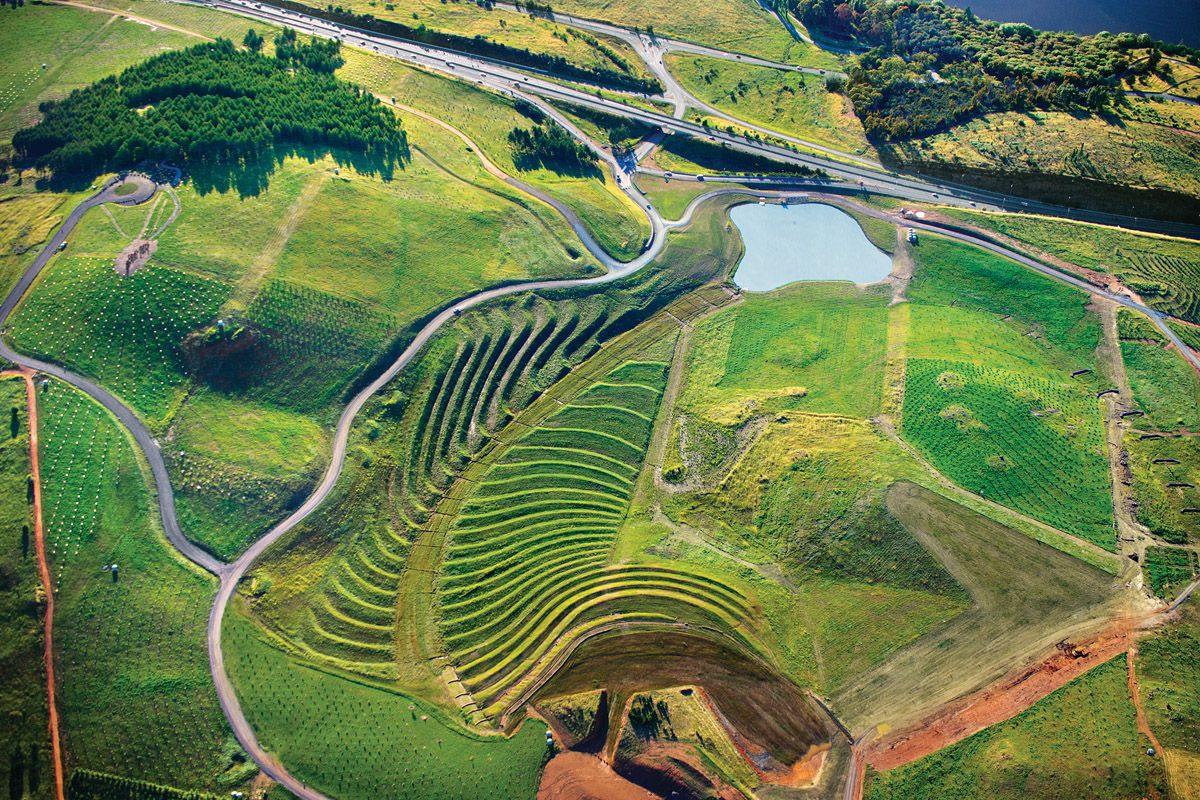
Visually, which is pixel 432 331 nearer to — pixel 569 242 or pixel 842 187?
pixel 569 242

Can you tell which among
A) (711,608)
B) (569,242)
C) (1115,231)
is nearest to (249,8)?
(569,242)

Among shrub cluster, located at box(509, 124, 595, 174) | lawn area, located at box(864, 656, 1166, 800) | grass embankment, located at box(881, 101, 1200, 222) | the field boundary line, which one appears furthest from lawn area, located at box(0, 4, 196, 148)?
lawn area, located at box(864, 656, 1166, 800)

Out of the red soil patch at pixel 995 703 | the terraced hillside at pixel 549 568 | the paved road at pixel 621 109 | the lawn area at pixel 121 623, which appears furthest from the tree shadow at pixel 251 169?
the red soil patch at pixel 995 703

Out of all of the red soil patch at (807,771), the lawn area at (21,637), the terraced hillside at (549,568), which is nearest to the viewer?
the lawn area at (21,637)

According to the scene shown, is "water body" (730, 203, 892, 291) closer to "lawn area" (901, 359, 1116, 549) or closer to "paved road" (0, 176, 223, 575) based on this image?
"lawn area" (901, 359, 1116, 549)

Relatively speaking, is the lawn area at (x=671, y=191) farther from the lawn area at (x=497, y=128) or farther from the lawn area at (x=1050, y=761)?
the lawn area at (x=1050, y=761)

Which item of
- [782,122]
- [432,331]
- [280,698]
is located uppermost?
[782,122]
